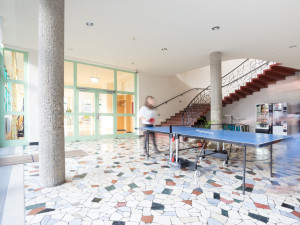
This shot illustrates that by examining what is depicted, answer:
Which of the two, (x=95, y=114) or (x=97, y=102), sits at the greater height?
(x=97, y=102)

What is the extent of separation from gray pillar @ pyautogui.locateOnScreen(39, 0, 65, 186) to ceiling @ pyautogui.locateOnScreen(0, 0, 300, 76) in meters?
0.81

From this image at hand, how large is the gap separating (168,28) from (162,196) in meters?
3.81

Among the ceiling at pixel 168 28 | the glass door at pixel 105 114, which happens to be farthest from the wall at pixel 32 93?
the glass door at pixel 105 114

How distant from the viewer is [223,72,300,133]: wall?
7867 millimetres

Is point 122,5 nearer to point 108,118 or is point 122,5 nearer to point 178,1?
point 178,1

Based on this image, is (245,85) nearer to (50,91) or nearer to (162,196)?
(162,196)

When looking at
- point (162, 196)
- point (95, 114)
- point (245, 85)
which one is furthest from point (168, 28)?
point (245, 85)

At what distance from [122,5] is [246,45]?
4006mm

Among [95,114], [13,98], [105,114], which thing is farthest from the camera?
[105,114]

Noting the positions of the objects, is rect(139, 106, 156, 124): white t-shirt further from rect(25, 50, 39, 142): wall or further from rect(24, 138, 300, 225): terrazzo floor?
rect(25, 50, 39, 142): wall

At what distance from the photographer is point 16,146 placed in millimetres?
5531

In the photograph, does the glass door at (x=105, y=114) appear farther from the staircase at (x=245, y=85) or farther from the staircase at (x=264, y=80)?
the staircase at (x=264, y=80)

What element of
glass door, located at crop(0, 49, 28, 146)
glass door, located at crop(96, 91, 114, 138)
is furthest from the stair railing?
glass door, located at crop(0, 49, 28, 146)

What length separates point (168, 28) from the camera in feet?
13.9
